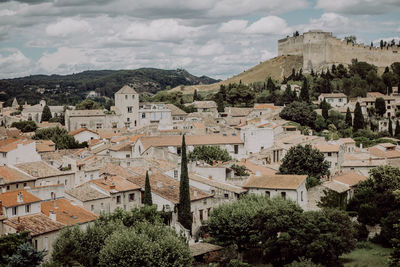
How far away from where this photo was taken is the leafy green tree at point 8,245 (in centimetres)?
2494

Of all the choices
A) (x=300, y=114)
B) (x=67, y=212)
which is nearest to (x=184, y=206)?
(x=67, y=212)

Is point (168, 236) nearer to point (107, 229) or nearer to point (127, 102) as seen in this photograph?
point (107, 229)

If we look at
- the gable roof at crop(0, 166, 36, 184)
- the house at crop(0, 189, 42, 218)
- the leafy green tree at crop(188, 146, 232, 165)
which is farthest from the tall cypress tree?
the leafy green tree at crop(188, 146, 232, 165)

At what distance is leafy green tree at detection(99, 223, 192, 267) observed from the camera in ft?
84.0

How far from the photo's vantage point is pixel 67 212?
30734 mm

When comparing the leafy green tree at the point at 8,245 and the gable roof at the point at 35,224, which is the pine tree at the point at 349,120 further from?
the leafy green tree at the point at 8,245

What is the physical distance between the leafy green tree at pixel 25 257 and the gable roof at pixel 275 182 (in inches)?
681

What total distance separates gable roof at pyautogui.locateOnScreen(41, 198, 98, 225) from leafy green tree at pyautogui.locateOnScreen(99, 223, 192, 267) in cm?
377

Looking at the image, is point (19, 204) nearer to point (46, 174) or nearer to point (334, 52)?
point (46, 174)

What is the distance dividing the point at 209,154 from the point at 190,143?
492cm

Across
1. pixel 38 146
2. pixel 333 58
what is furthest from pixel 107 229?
pixel 333 58

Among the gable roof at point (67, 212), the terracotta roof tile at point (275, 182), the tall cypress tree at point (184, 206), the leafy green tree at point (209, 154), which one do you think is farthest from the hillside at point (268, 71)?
the gable roof at point (67, 212)

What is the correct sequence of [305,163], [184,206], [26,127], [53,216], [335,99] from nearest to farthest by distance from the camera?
[53,216] → [184,206] → [305,163] → [26,127] → [335,99]

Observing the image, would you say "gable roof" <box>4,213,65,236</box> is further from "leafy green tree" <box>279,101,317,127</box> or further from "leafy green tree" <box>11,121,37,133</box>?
"leafy green tree" <box>11,121,37,133</box>
